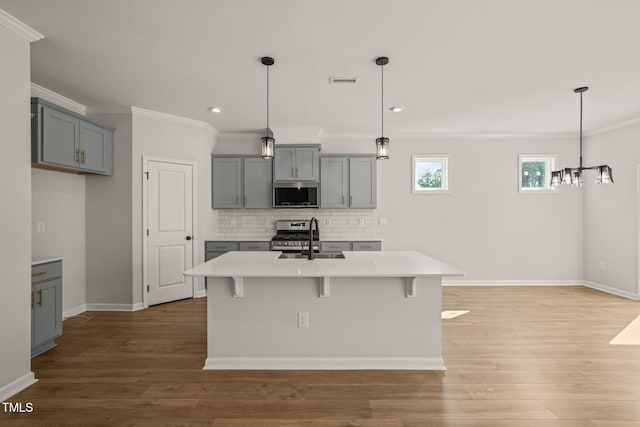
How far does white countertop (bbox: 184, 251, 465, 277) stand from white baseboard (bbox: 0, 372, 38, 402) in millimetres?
1450

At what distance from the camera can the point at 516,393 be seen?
8.03ft

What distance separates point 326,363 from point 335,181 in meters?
3.35

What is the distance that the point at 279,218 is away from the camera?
5.91 metres

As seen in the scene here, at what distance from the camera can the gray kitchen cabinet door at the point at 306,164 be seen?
556 cm

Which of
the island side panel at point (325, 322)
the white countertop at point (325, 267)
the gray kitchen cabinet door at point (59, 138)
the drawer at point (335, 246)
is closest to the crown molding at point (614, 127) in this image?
the white countertop at point (325, 267)

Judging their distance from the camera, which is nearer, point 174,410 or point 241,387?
point 174,410

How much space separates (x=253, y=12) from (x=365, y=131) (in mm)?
3628

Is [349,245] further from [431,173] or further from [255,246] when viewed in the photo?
[431,173]

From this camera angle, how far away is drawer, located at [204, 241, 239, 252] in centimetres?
534

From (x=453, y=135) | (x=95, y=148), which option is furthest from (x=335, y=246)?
(x=95, y=148)

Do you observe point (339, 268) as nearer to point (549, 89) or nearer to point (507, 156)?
point (549, 89)

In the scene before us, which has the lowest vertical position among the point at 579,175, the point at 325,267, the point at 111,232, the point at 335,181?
the point at 325,267

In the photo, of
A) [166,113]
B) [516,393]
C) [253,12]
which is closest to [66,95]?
[166,113]

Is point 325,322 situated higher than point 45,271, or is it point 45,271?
point 45,271
